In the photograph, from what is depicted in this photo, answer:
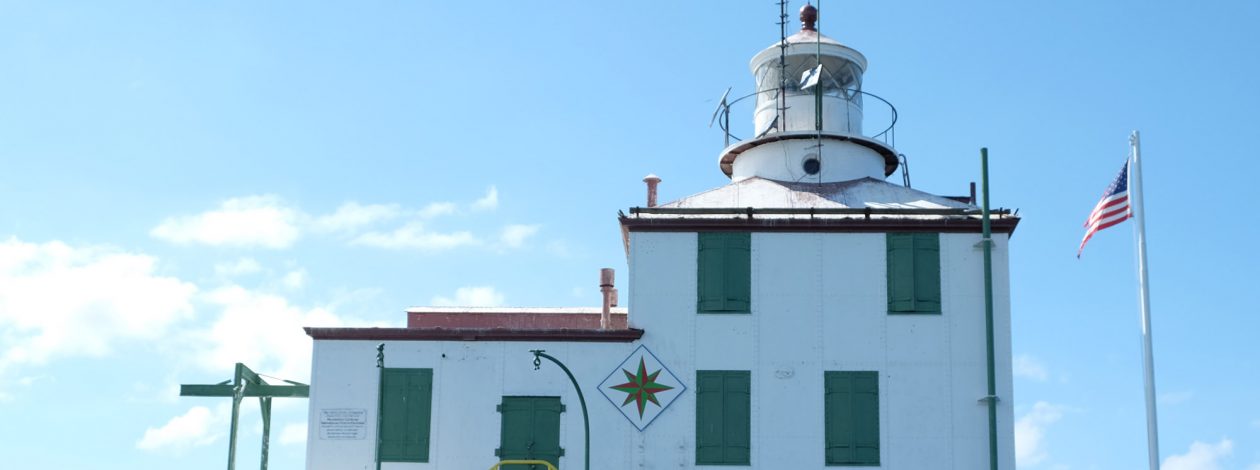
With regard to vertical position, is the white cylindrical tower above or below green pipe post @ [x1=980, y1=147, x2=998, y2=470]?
above

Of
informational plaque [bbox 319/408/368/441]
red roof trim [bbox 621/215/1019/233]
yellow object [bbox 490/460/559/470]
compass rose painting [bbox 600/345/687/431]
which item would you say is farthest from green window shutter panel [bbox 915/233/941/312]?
informational plaque [bbox 319/408/368/441]

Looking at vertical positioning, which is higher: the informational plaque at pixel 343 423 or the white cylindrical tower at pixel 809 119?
the white cylindrical tower at pixel 809 119

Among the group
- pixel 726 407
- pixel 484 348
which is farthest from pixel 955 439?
pixel 484 348

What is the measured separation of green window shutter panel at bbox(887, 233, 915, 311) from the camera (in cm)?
2914

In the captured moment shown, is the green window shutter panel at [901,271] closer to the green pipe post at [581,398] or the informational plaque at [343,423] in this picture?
the green pipe post at [581,398]

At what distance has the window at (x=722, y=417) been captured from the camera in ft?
93.6

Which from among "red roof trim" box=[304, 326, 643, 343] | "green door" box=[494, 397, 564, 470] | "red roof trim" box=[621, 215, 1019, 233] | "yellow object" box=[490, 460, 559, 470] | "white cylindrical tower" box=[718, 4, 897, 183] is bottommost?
"yellow object" box=[490, 460, 559, 470]

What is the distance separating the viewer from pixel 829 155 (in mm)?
33406

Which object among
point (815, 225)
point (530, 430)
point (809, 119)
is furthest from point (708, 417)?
point (809, 119)

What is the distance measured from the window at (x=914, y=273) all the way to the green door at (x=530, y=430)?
7.44 meters

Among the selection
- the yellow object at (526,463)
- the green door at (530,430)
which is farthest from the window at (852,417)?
the yellow object at (526,463)

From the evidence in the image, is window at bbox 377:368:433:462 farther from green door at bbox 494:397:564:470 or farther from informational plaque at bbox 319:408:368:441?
green door at bbox 494:397:564:470

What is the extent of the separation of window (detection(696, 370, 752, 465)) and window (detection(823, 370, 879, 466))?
169cm

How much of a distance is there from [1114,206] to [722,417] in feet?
28.9
